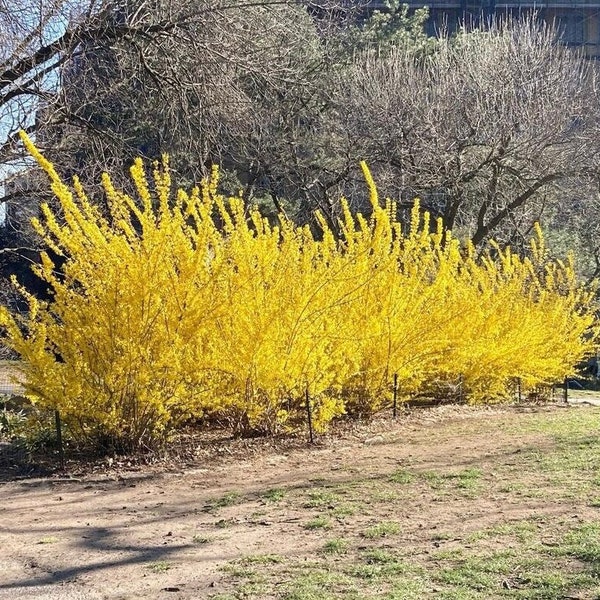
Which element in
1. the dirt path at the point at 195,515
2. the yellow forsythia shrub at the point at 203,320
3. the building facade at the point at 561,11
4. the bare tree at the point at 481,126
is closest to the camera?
the dirt path at the point at 195,515

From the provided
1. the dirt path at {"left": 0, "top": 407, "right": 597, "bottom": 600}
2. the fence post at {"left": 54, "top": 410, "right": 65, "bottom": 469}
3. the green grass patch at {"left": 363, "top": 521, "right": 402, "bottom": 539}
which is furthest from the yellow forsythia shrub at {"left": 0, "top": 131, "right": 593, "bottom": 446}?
the green grass patch at {"left": 363, "top": 521, "right": 402, "bottom": 539}

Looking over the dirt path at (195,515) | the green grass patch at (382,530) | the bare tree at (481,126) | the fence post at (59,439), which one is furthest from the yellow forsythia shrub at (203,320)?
the bare tree at (481,126)

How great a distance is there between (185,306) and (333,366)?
213 centimetres

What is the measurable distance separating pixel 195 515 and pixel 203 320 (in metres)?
2.10

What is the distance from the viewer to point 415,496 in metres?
5.24

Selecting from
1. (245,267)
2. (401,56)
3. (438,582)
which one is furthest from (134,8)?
(401,56)

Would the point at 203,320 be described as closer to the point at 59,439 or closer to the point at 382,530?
the point at 59,439

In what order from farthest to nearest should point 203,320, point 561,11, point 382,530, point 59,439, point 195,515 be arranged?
1. point 561,11
2. point 203,320
3. point 59,439
4. point 195,515
5. point 382,530

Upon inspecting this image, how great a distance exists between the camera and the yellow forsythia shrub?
21.0 ft

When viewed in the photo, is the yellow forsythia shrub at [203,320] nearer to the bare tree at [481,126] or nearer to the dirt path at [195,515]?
the dirt path at [195,515]

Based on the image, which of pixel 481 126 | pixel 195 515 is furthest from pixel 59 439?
pixel 481 126

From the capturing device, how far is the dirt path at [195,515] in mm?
3826

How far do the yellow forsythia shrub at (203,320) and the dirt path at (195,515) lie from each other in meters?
0.60

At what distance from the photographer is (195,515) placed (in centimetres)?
497
